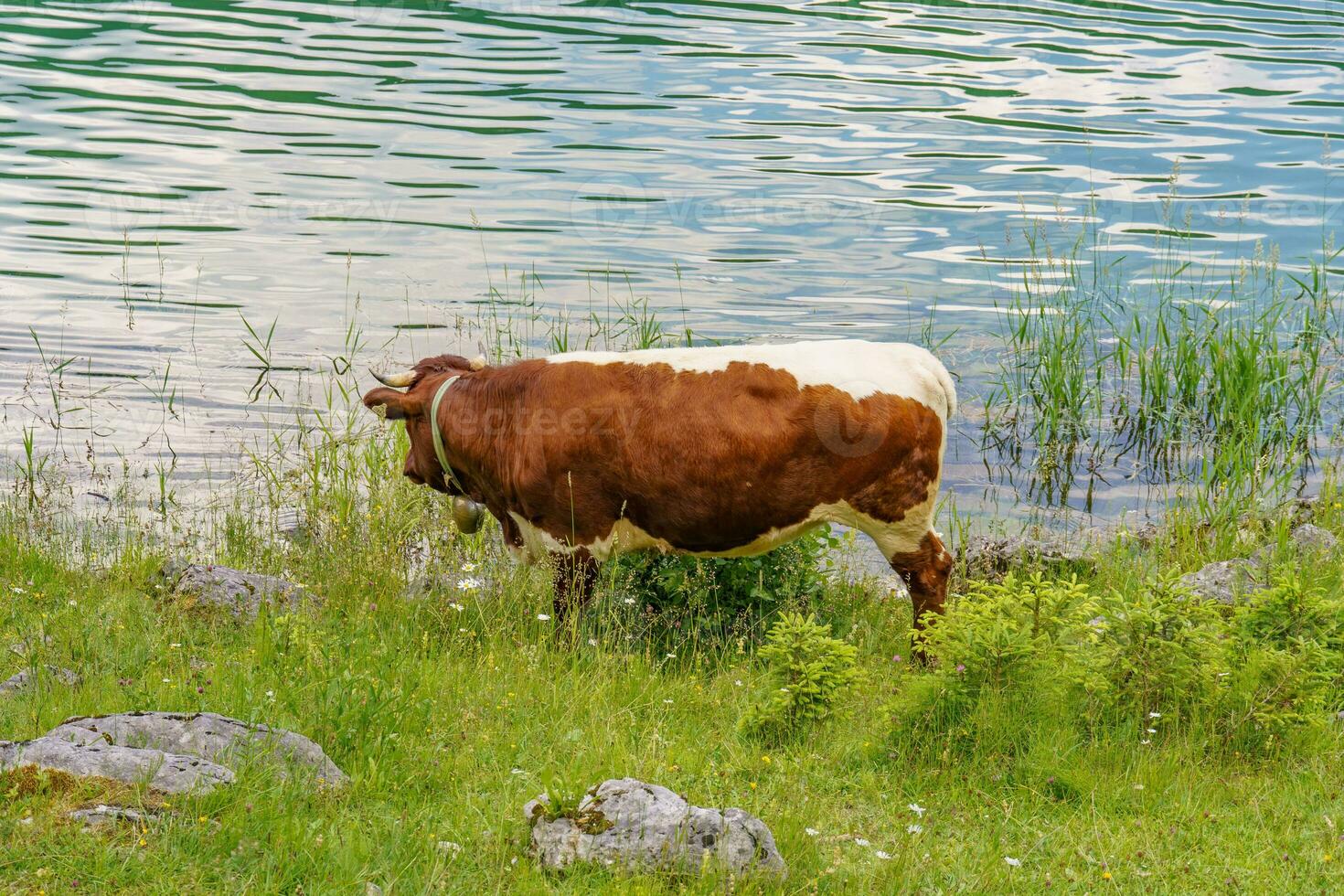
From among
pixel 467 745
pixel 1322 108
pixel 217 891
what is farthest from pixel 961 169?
pixel 217 891

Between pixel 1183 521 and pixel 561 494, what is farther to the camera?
pixel 1183 521

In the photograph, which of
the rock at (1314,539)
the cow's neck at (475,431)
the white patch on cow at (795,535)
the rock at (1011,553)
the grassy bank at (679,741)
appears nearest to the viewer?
the grassy bank at (679,741)

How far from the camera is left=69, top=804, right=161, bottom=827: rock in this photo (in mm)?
4402

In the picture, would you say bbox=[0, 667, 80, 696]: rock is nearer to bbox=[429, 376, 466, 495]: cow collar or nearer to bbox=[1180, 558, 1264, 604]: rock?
bbox=[429, 376, 466, 495]: cow collar

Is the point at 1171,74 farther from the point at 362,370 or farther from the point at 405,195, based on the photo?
the point at 362,370

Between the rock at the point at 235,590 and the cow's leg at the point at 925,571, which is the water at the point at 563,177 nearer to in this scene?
the rock at the point at 235,590

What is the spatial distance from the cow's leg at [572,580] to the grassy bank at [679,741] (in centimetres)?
12

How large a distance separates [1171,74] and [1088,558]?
24898 mm

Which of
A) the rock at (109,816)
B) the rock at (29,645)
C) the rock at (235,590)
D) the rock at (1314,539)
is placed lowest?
the rock at (1314,539)

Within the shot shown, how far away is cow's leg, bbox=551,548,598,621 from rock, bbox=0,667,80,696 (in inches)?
95.1

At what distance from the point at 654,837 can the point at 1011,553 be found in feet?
17.3

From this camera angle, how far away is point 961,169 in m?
22.7

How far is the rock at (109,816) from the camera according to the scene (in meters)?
4.40

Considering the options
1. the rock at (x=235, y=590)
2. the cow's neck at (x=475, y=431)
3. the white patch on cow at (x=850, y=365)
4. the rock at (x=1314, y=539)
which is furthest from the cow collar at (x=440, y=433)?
the rock at (x=1314, y=539)
